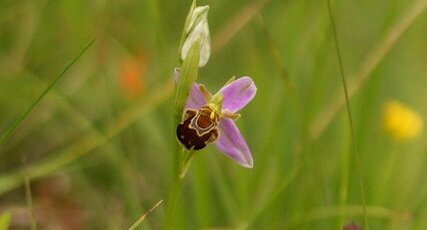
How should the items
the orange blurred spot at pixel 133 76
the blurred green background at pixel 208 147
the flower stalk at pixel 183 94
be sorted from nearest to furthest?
the flower stalk at pixel 183 94, the blurred green background at pixel 208 147, the orange blurred spot at pixel 133 76

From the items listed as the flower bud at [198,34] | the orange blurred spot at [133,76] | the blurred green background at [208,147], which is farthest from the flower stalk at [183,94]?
the orange blurred spot at [133,76]

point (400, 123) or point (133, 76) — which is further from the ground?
point (133, 76)

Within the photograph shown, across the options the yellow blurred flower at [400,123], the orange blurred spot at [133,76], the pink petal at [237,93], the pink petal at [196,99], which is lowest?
the pink petal at [237,93]

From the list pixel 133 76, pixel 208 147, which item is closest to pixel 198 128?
pixel 208 147

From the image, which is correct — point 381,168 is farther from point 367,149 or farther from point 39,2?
point 39,2

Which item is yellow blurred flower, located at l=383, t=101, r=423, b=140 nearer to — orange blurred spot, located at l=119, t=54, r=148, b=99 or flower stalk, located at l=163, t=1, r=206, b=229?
orange blurred spot, located at l=119, t=54, r=148, b=99

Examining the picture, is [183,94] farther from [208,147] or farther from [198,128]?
[208,147]

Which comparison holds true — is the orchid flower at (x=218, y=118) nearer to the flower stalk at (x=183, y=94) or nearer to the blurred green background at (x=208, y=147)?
the flower stalk at (x=183, y=94)
